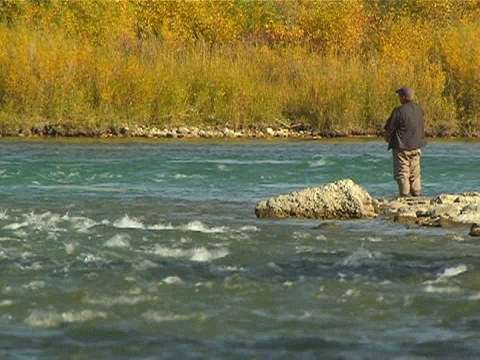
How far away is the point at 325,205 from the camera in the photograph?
15.8 m

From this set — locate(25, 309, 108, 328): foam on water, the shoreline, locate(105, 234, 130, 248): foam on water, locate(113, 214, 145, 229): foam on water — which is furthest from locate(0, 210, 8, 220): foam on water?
the shoreline

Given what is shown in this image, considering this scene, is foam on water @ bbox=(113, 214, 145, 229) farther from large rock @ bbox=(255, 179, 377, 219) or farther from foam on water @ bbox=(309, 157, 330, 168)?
foam on water @ bbox=(309, 157, 330, 168)

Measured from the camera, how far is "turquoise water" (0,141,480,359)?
8062 mm

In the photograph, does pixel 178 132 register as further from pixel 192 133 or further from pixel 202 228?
pixel 202 228

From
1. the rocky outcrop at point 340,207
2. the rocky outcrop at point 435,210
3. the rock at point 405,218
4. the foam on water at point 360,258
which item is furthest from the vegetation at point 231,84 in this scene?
the foam on water at point 360,258

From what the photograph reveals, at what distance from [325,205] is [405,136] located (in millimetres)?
2559

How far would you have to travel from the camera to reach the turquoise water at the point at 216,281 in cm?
806

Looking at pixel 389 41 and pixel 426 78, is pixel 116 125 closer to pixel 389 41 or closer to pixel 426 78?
pixel 426 78

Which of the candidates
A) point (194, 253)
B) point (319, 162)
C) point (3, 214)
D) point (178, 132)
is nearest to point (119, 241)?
point (194, 253)

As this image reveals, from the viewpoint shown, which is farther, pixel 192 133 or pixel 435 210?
pixel 192 133

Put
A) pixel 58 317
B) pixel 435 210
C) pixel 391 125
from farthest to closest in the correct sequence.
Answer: pixel 391 125
pixel 435 210
pixel 58 317

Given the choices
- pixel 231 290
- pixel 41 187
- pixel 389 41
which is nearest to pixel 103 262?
pixel 231 290

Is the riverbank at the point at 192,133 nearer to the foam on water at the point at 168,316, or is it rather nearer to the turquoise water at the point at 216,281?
the turquoise water at the point at 216,281

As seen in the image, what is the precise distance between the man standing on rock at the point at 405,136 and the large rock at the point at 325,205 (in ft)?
6.77
